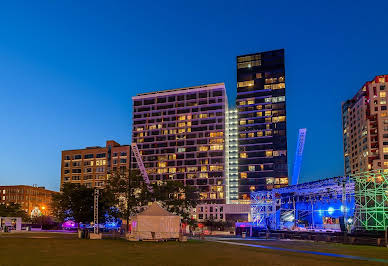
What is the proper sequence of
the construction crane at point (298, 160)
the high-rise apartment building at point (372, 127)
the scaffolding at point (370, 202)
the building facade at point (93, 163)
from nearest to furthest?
the scaffolding at point (370, 202) → the construction crane at point (298, 160) → the high-rise apartment building at point (372, 127) → the building facade at point (93, 163)

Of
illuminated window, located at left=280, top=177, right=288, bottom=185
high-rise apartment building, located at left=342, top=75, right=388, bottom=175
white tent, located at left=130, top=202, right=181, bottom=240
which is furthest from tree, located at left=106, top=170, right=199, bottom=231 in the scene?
high-rise apartment building, located at left=342, top=75, right=388, bottom=175

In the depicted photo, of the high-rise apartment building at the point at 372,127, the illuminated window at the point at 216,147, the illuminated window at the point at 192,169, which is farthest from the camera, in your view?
the illuminated window at the point at 192,169

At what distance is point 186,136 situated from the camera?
155250 mm

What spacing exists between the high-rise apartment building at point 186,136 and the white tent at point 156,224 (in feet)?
322

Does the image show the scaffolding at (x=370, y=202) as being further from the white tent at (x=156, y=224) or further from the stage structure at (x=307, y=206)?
the white tent at (x=156, y=224)

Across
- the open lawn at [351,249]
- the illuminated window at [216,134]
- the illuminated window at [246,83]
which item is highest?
the illuminated window at [246,83]

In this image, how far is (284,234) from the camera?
5534cm

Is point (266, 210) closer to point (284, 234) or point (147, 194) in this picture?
point (284, 234)

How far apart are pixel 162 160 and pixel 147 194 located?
95.0m

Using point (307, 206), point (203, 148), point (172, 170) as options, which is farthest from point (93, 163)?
point (307, 206)

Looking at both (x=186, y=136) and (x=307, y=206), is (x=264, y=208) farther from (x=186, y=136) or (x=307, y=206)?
(x=186, y=136)

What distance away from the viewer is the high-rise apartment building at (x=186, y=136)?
148 m

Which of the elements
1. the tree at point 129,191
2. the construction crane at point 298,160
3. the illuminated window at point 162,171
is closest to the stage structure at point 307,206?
the tree at point 129,191

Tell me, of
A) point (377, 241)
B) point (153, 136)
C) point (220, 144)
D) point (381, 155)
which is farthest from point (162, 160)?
point (377, 241)
